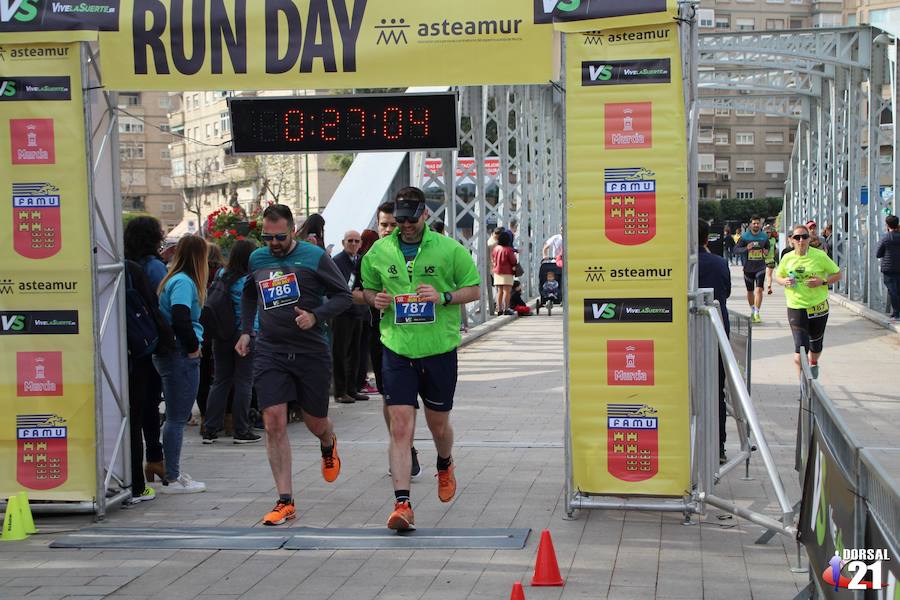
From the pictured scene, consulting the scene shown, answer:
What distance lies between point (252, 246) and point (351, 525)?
389 centimetres

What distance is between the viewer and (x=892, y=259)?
77.9 ft

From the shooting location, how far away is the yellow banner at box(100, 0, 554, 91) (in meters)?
7.83

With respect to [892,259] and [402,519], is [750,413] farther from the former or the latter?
[892,259]

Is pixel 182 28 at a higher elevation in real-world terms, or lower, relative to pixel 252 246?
higher

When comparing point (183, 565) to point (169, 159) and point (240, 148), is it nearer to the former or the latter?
point (240, 148)

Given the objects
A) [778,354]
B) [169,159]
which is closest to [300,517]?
[778,354]

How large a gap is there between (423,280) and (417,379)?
623 mm

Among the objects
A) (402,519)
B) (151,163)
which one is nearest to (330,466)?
(402,519)

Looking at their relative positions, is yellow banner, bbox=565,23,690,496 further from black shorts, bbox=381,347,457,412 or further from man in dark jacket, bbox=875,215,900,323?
man in dark jacket, bbox=875,215,900,323

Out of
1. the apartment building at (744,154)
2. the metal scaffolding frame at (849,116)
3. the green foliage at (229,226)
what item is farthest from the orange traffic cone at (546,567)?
the apartment building at (744,154)

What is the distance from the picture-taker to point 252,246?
1112cm

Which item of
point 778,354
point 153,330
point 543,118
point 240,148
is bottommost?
point 778,354

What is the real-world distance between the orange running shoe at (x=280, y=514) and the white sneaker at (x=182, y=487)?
125 centimetres

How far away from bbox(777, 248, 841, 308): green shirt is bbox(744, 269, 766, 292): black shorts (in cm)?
1004
